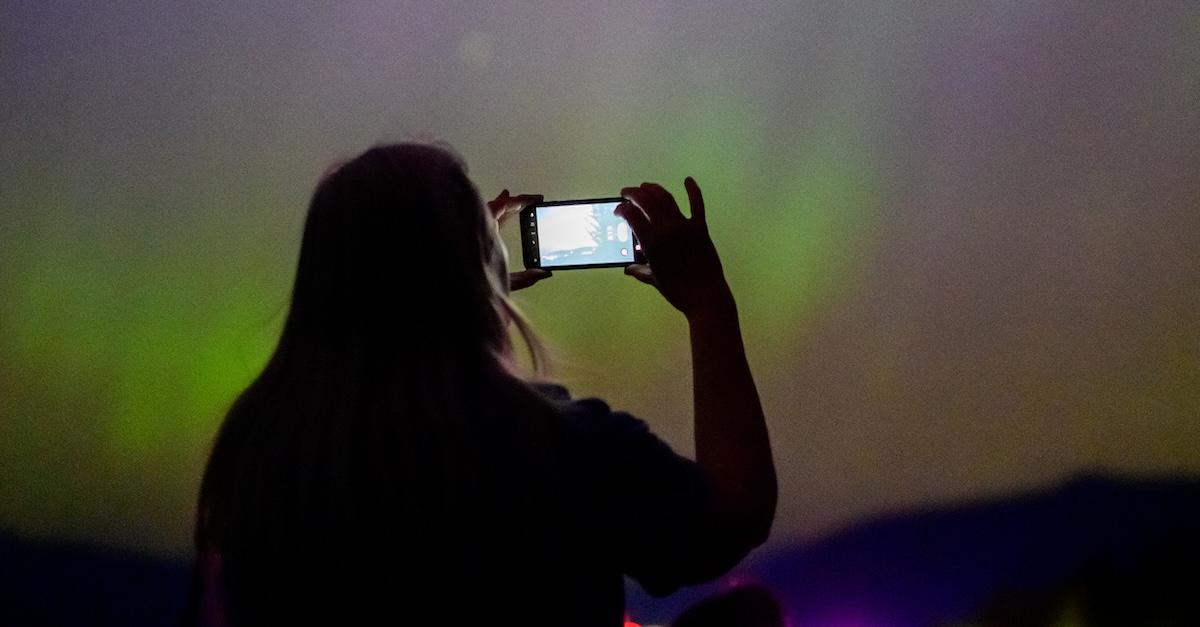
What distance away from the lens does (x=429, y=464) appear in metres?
0.52

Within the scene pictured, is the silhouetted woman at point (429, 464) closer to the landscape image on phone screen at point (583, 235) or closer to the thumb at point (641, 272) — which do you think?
the thumb at point (641, 272)

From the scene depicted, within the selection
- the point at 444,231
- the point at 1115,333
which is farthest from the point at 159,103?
the point at 1115,333

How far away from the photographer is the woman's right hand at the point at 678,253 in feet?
2.12

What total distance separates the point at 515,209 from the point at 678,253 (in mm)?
268

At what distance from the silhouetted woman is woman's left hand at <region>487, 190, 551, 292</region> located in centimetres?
24

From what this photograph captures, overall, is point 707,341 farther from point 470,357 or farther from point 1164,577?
point 1164,577

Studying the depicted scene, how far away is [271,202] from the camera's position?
1.35 meters

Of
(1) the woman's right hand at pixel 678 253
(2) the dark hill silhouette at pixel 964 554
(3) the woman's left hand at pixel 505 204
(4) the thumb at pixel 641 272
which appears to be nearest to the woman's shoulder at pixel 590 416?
(1) the woman's right hand at pixel 678 253

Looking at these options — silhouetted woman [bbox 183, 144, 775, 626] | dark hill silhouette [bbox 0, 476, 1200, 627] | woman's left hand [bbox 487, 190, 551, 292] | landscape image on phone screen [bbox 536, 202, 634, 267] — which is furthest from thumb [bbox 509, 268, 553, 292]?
dark hill silhouette [bbox 0, 476, 1200, 627]

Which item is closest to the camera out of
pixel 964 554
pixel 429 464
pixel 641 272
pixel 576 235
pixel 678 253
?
pixel 429 464

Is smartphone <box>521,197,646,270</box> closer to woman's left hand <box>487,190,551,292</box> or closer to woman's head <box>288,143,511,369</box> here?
woman's left hand <box>487,190,551,292</box>

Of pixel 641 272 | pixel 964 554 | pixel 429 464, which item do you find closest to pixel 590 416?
pixel 429 464

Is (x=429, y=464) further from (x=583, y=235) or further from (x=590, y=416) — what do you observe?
(x=583, y=235)

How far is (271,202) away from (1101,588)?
131 cm
